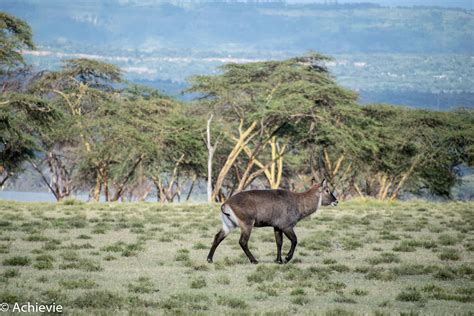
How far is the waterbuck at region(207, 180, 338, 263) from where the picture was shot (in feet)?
49.5

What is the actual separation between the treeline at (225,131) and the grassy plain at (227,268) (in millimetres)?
17270

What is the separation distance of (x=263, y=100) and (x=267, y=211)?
92.1 ft

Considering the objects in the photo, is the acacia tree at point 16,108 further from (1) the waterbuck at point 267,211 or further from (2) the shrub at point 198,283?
(2) the shrub at point 198,283

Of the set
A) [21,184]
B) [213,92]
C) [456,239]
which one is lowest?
[21,184]

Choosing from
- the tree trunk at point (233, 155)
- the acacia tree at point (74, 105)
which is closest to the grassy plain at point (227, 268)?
the tree trunk at point (233, 155)

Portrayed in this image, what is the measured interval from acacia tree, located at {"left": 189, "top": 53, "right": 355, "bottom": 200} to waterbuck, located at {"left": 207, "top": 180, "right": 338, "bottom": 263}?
24310mm

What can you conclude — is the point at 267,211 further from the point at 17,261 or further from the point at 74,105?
the point at 74,105

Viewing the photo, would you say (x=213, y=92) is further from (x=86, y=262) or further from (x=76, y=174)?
(x=86, y=262)

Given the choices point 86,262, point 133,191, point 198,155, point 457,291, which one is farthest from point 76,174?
point 457,291

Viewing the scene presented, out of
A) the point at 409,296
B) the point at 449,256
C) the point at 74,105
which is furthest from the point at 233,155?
the point at 409,296

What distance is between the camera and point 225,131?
44781 millimetres

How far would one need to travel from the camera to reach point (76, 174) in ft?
156

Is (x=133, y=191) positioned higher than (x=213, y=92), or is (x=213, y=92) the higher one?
(x=213, y=92)

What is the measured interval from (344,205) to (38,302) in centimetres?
2481
